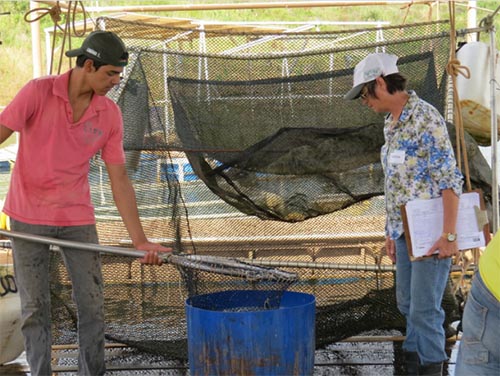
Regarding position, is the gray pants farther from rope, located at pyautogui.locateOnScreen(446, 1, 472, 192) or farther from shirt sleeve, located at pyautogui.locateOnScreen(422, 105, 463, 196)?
rope, located at pyautogui.locateOnScreen(446, 1, 472, 192)

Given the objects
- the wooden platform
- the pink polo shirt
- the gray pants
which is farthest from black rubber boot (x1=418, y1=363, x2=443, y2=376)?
the pink polo shirt

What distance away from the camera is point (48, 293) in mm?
4445

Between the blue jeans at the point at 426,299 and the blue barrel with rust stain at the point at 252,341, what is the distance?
1.79ft

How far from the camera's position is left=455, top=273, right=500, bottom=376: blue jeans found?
2.87 metres

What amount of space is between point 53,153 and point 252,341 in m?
1.37

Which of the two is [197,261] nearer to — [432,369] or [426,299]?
[426,299]

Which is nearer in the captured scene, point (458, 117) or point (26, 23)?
point (458, 117)

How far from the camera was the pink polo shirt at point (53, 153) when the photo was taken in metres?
4.27

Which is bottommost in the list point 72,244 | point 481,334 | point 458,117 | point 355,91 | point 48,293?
point 48,293

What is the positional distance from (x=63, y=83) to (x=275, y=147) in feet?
5.17

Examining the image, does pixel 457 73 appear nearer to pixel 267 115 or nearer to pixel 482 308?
pixel 267 115

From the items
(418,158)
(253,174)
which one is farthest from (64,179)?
(418,158)

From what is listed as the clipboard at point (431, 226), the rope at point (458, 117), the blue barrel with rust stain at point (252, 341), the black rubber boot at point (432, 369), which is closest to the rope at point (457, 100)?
the rope at point (458, 117)

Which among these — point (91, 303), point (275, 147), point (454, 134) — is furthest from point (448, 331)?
point (91, 303)
